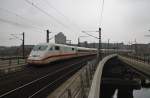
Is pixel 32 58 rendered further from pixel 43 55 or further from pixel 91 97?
pixel 91 97

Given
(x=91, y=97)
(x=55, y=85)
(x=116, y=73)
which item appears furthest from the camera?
(x=116, y=73)

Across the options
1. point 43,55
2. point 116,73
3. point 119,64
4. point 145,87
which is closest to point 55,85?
point 43,55

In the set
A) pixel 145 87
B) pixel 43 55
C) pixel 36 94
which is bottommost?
pixel 145 87

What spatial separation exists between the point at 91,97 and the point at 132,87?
33353 mm

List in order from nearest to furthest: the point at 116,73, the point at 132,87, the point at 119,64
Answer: the point at 132,87 → the point at 116,73 → the point at 119,64

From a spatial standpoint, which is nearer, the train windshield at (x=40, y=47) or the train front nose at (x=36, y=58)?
the train front nose at (x=36, y=58)

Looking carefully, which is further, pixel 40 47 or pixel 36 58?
pixel 40 47

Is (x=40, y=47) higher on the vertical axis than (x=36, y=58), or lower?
higher

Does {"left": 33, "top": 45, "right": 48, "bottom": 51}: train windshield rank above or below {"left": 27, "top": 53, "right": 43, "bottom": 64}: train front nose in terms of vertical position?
above

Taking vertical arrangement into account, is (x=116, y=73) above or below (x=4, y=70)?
below

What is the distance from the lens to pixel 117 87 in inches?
1614

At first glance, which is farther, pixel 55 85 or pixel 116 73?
pixel 116 73

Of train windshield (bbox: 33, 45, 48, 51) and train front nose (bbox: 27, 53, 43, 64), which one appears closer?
train front nose (bbox: 27, 53, 43, 64)

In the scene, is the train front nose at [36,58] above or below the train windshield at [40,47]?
below
